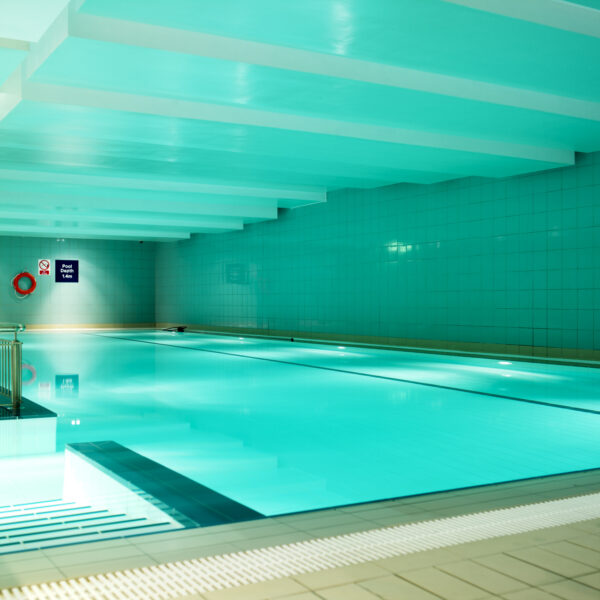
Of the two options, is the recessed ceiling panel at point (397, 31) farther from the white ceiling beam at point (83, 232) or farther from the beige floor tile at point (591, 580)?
the white ceiling beam at point (83, 232)

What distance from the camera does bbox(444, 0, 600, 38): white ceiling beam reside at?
6.73 meters

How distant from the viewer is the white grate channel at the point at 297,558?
2604mm

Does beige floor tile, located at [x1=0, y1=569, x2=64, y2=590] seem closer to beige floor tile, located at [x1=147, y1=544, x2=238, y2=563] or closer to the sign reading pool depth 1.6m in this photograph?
beige floor tile, located at [x1=147, y1=544, x2=238, y2=563]

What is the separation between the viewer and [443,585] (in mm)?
2660

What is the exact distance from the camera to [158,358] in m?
15.4

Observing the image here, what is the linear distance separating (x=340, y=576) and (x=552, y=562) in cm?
89

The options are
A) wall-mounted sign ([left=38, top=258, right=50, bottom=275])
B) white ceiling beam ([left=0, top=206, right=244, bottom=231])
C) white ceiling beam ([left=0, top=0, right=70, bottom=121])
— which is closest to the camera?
white ceiling beam ([left=0, top=0, right=70, bottom=121])

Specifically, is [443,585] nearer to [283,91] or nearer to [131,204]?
[283,91]

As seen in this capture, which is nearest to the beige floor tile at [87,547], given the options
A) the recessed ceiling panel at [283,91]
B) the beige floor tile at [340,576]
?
the beige floor tile at [340,576]

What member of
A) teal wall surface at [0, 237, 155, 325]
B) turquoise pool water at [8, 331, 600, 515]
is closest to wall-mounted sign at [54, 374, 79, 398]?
turquoise pool water at [8, 331, 600, 515]

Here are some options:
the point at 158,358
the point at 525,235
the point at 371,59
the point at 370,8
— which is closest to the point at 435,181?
the point at 525,235

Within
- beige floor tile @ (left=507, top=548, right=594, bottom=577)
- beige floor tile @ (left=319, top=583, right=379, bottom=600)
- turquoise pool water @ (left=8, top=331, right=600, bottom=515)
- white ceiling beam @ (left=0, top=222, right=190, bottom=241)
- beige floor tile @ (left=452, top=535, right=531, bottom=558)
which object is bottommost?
turquoise pool water @ (left=8, top=331, right=600, bottom=515)

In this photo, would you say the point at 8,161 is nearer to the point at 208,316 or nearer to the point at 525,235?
the point at 525,235

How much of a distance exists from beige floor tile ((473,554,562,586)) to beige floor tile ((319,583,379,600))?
0.58 meters
